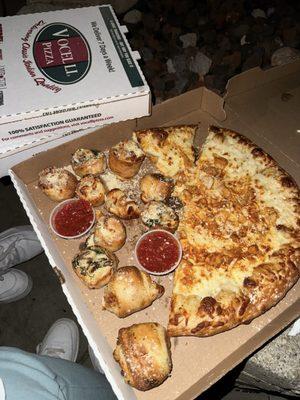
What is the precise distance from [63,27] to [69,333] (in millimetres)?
2618

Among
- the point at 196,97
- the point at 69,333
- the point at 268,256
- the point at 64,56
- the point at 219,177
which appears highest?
the point at 64,56

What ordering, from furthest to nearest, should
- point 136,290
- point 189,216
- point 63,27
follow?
1. point 63,27
2. point 189,216
3. point 136,290

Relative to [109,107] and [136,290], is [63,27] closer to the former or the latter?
[109,107]

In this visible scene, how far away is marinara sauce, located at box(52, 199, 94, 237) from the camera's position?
2.67 metres

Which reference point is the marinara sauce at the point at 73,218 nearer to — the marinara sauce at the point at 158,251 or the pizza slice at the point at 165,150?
the marinara sauce at the point at 158,251

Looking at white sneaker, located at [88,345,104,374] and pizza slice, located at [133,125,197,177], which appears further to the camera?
white sneaker, located at [88,345,104,374]

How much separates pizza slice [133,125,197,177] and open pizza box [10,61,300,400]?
0.16 m

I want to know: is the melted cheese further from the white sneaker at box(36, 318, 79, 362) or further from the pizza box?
the white sneaker at box(36, 318, 79, 362)

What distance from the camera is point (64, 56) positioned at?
9.19 ft

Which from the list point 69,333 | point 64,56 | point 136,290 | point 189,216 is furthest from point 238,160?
point 69,333

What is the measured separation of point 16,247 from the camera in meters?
3.73

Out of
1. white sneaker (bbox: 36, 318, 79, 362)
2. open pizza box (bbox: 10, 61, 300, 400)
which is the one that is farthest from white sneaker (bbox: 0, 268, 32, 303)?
open pizza box (bbox: 10, 61, 300, 400)


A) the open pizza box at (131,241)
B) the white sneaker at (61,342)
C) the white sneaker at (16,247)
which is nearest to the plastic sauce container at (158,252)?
the open pizza box at (131,241)

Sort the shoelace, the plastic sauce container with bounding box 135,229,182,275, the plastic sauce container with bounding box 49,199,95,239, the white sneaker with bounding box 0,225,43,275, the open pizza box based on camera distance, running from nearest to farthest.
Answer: the open pizza box
the plastic sauce container with bounding box 135,229,182,275
the plastic sauce container with bounding box 49,199,95,239
the shoelace
the white sneaker with bounding box 0,225,43,275
